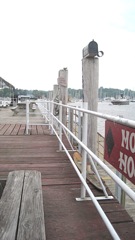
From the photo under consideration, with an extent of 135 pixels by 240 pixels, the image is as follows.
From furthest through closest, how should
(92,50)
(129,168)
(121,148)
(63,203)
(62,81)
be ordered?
(62,81)
(92,50)
(63,203)
(121,148)
(129,168)

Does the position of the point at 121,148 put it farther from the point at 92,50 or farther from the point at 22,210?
the point at 92,50

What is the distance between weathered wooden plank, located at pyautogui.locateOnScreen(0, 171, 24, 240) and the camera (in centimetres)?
213

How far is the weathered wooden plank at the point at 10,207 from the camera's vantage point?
2.13 meters

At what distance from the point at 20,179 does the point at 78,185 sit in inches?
36.0

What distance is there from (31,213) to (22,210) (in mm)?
95

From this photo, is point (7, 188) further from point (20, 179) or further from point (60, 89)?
point (60, 89)

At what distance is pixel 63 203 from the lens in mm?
3275

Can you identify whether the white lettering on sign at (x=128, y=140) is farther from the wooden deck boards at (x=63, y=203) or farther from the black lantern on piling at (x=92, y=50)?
the black lantern on piling at (x=92, y=50)

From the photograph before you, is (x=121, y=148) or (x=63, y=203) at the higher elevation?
(x=121, y=148)

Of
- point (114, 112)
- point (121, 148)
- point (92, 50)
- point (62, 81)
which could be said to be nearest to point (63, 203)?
point (121, 148)

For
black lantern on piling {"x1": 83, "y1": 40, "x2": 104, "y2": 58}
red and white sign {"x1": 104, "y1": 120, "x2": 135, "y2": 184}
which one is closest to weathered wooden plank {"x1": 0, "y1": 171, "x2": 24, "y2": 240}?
red and white sign {"x1": 104, "y1": 120, "x2": 135, "y2": 184}

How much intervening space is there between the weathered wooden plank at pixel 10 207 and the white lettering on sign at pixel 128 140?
96 cm

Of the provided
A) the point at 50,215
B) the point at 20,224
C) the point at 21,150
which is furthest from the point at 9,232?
the point at 21,150

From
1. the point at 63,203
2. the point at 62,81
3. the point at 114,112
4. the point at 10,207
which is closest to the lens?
the point at 10,207
